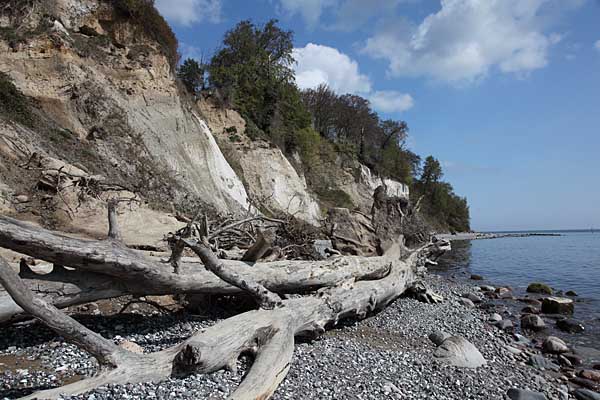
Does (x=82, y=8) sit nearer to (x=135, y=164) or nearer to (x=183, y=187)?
(x=135, y=164)

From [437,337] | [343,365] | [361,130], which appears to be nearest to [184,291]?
[343,365]

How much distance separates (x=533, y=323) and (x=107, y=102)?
16652 mm

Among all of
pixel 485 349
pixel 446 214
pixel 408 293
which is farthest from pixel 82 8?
pixel 446 214

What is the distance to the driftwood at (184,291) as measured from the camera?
3045mm

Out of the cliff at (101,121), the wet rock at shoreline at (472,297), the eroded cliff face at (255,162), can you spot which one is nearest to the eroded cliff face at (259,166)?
the eroded cliff face at (255,162)

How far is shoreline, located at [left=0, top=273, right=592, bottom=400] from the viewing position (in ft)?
11.0

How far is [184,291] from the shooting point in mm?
5086

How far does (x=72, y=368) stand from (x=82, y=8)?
60.0ft

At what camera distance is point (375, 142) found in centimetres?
5600

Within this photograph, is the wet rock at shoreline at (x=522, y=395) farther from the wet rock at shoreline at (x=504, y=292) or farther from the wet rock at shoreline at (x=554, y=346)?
the wet rock at shoreline at (x=504, y=292)

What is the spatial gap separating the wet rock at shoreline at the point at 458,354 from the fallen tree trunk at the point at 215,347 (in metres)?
1.78

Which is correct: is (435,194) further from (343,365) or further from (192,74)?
(343,365)

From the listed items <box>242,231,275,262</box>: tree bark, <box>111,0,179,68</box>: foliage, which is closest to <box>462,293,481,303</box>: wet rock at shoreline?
<box>242,231,275,262</box>: tree bark

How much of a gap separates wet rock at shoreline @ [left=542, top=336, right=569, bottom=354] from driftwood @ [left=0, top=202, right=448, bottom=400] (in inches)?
154
